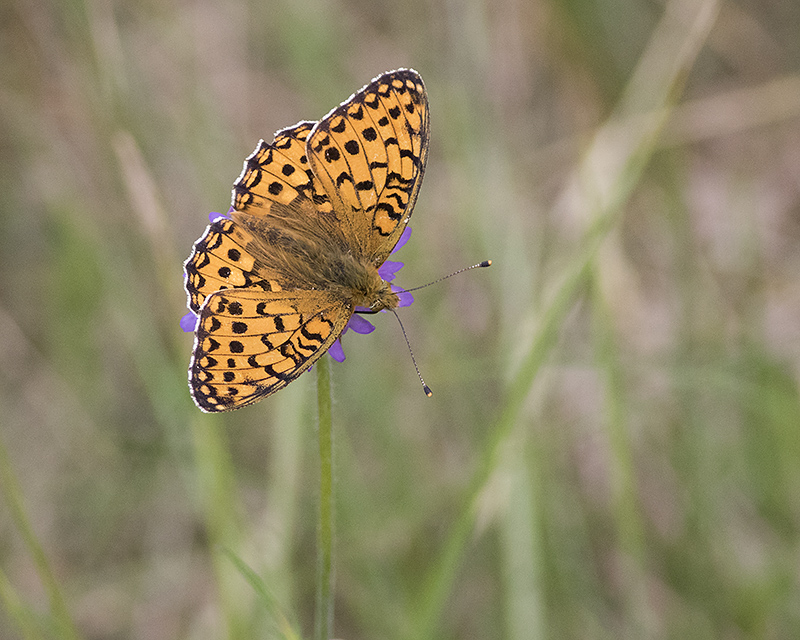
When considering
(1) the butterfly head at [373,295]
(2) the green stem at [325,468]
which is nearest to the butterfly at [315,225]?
(1) the butterfly head at [373,295]

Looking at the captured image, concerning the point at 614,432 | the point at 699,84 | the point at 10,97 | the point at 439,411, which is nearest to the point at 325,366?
the point at 614,432

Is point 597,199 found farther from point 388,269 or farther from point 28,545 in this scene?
point 28,545

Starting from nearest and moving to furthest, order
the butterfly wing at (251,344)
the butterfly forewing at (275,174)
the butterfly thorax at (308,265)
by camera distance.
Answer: the butterfly wing at (251,344) → the butterfly thorax at (308,265) → the butterfly forewing at (275,174)

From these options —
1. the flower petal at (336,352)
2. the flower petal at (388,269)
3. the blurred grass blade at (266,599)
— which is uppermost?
the flower petal at (388,269)

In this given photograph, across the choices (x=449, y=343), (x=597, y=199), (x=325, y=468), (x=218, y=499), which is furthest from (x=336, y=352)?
(x=449, y=343)

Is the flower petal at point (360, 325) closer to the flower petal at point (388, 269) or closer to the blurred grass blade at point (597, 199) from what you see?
the flower petal at point (388, 269)

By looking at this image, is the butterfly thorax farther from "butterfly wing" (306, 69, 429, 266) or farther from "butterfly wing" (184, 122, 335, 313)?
"butterfly wing" (306, 69, 429, 266)

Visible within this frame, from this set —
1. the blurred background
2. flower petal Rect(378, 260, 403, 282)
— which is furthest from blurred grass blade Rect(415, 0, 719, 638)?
flower petal Rect(378, 260, 403, 282)
